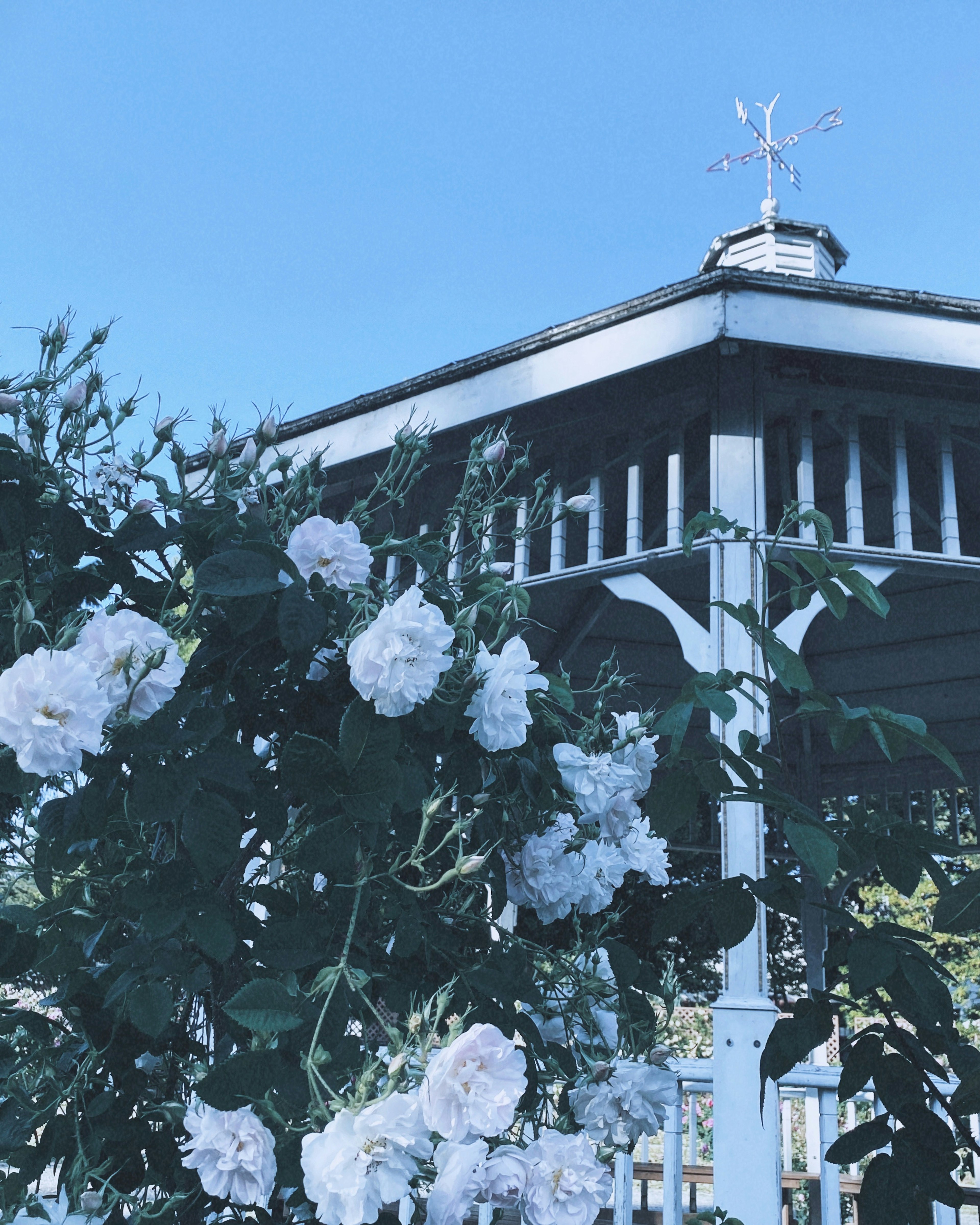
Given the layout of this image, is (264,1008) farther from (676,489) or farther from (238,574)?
(676,489)

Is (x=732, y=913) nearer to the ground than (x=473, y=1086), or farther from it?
farther from it

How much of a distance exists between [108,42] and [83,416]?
481 centimetres

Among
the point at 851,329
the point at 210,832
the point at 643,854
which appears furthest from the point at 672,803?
the point at 851,329

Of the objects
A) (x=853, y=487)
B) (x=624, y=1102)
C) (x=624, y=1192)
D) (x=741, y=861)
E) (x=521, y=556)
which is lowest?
(x=624, y=1192)

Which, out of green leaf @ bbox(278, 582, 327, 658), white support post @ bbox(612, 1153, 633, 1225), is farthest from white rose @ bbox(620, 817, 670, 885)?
white support post @ bbox(612, 1153, 633, 1225)

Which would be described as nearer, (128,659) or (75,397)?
(128,659)

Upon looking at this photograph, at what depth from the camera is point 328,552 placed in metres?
1.09

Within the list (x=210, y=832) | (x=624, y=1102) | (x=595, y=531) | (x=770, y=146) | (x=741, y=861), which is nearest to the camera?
(x=210, y=832)

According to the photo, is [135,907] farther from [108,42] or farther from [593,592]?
[108,42]

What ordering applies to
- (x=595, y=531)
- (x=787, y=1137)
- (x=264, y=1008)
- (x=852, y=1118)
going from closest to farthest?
(x=264, y=1008) < (x=595, y=531) < (x=787, y=1137) < (x=852, y=1118)

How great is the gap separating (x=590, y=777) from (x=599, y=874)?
0.20m

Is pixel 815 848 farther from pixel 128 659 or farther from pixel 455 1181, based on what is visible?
pixel 128 659

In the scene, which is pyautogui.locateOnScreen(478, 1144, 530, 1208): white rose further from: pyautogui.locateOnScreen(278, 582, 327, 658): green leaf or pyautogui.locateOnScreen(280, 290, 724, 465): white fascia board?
pyautogui.locateOnScreen(280, 290, 724, 465): white fascia board

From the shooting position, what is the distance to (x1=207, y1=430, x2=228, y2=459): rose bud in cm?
118
